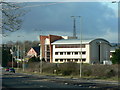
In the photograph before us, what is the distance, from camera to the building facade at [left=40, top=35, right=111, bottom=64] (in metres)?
98.1

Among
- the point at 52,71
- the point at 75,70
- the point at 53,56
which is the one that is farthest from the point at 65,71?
the point at 53,56

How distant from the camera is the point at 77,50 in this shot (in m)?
101

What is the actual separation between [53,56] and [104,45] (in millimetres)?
18654

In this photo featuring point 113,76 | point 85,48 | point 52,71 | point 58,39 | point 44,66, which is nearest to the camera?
point 113,76

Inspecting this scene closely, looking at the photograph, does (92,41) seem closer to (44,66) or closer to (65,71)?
(44,66)

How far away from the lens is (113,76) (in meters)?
46.8

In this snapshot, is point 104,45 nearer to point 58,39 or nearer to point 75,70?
point 58,39

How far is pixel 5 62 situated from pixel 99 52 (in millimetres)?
34844

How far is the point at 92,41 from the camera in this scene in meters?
100

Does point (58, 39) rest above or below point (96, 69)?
above

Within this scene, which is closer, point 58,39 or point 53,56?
point 53,56

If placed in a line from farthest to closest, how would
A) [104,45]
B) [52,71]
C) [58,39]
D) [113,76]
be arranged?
[58,39] → [104,45] → [52,71] → [113,76]

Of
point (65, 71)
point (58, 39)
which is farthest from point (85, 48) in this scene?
point (65, 71)

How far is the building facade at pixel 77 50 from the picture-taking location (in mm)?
98075
